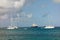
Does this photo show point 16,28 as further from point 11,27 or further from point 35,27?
point 35,27

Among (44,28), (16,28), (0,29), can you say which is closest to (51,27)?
(44,28)

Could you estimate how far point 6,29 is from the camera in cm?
9344

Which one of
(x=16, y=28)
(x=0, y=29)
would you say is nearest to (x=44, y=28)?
(x=16, y=28)

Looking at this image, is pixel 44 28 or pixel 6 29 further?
pixel 44 28

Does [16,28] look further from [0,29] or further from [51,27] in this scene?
[51,27]

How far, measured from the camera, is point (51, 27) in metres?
94.6

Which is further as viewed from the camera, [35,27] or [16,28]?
[35,27]

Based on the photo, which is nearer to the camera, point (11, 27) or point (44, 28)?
point (11, 27)

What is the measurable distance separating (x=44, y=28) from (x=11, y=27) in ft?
55.9

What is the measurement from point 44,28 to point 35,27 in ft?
13.7

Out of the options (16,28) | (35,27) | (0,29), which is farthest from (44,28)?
(0,29)

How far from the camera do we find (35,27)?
10156 centimetres

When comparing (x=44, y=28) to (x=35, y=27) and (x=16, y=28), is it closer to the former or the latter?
(x=35, y=27)

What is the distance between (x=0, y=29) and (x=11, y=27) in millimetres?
4933
